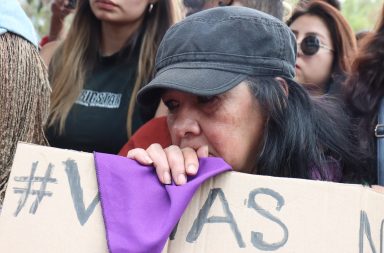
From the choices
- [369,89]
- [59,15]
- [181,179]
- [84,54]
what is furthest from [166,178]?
[59,15]

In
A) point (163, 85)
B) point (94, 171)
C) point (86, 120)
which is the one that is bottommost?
point (86, 120)

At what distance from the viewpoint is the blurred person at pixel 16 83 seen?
176 centimetres

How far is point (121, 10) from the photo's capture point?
9.22 ft

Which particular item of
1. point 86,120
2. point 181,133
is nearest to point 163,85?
point 181,133

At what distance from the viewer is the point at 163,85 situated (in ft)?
5.23

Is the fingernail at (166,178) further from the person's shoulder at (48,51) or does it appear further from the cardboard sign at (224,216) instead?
the person's shoulder at (48,51)

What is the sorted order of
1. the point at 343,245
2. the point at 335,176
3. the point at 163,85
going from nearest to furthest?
1. the point at 343,245
2. the point at 163,85
3. the point at 335,176

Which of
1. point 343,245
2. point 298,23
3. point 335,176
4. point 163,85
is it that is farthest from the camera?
point 298,23

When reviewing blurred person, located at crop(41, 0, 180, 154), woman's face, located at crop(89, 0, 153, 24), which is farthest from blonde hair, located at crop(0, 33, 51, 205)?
woman's face, located at crop(89, 0, 153, 24)

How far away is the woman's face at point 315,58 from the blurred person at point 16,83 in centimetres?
157

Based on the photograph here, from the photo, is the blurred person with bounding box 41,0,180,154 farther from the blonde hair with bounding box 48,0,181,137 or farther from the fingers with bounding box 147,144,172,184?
the fingers with bounding box 147,144,172,184

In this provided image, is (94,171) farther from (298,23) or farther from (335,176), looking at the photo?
(298,23)

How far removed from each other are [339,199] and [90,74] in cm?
169

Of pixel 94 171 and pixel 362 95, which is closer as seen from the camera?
pixel 94 171
